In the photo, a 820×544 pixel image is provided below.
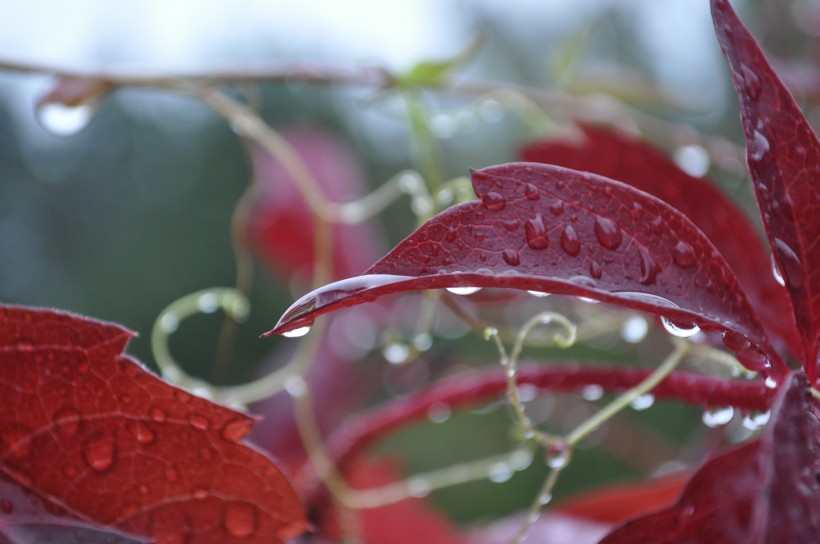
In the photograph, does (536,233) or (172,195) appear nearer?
(536,233)

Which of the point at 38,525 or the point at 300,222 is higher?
the point at 300,222

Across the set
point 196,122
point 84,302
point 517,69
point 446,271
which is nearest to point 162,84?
point 446,271

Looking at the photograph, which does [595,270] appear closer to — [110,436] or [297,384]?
[110,436]

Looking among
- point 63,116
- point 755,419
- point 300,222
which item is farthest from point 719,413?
point 300,222

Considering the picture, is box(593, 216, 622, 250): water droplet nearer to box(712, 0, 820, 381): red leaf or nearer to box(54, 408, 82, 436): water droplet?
box(712, 0, 820, 381): red leaf

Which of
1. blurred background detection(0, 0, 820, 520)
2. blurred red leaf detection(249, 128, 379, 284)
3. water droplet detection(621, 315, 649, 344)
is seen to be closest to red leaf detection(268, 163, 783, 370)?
water droplet detection(621, 315, 649, 344)

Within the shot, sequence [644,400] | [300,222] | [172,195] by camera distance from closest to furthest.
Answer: [644,400], [300,222], [172,195]

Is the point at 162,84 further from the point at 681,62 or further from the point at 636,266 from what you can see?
the point at 681,62
